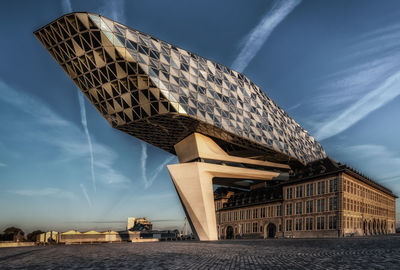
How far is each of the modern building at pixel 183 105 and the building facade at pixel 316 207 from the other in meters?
6.24

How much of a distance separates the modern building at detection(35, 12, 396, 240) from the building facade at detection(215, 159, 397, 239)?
6.24 meters

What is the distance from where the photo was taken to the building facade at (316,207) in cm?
5928

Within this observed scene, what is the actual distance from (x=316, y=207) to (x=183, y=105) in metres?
33.2

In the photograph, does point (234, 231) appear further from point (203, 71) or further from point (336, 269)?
point (336, 269)

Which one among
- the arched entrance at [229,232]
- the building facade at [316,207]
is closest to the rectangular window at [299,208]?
the building facade at [316,207]

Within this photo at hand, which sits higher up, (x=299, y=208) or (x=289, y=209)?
(x=299, y=208)

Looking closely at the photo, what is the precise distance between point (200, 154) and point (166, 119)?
10749 mm

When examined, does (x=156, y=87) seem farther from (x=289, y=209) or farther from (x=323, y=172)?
(x=289, y=209)

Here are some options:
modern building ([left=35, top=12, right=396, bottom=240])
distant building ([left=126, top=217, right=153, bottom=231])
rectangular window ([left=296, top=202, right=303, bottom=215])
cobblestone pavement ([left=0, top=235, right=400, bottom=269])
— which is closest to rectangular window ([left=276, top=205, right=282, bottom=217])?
rectangular window ([left=296, top=202, right=303, bottom=215])

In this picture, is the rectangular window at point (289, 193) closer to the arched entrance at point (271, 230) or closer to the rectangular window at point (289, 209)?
the rectangular window at point (289, 209)

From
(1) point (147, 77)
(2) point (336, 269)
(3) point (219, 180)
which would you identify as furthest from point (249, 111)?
(2) point (336, 269)

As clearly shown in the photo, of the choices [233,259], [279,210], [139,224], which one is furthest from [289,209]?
[139,224]

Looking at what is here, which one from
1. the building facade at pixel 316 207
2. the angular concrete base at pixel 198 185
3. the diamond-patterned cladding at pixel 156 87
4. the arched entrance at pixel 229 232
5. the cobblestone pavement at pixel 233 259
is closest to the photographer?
the cobblestone pavement at pixel 233 259

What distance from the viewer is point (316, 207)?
6259 centimetres
